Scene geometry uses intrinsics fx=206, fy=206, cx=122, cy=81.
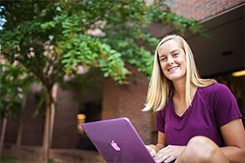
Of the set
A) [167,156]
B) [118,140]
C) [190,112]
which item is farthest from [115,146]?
[190,112]

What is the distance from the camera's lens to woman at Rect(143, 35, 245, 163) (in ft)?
3.35

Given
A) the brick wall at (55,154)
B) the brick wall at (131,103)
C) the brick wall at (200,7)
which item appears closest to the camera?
the brick wall at (200,7)

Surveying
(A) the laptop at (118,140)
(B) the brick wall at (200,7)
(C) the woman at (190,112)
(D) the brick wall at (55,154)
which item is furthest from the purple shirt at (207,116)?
(D) the brick wall at (55,154)

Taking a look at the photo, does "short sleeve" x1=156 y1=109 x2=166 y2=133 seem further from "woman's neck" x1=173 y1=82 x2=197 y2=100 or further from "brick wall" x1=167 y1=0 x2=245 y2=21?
"brick wall" x1=167 y1=0 x2=245 y2=21

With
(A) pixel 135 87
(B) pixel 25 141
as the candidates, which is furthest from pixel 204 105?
(B) pixel 25 141

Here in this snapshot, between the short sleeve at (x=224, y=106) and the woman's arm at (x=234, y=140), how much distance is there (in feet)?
0.09

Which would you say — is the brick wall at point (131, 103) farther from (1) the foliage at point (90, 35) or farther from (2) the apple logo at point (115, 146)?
(2) the apple logo at point (115, 146)

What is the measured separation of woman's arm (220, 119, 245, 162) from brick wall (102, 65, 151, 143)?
411cm

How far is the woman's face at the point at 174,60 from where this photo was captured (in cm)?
137

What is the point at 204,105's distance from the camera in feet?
4.06

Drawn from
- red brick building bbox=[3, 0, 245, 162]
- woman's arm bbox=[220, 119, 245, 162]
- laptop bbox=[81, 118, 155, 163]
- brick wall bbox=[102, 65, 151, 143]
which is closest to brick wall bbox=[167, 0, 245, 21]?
A: red brick building bbox=[3, 0, 245, 162]

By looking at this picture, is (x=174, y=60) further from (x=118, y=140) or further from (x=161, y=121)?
(x=118, y=140)

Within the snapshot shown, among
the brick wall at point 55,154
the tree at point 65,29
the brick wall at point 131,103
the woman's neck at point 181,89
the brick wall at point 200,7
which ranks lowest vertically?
the brick wall at point 55,154

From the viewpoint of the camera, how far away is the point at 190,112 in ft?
4.19
